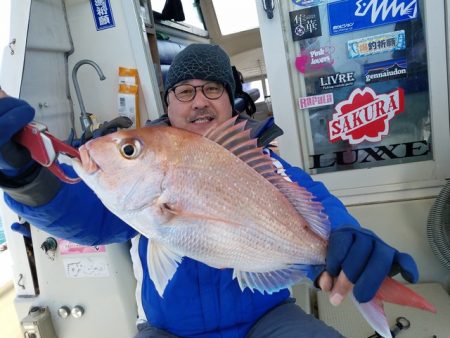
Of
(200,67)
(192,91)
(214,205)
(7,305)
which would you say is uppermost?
(200,67)

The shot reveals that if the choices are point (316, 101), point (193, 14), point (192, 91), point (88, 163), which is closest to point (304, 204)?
point (88, 163)

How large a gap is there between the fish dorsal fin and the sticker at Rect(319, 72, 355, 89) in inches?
50.7

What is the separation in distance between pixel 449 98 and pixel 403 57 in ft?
→ 1.13

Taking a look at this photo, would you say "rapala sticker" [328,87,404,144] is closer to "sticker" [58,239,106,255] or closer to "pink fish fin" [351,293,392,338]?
"pink fish fin" [351,293,392,338]

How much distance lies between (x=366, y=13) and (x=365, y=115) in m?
0.56

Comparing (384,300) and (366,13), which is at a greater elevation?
(366,13)

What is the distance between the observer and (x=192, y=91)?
1659 mm

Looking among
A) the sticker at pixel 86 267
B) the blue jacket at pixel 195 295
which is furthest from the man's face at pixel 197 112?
the sticker at pixel 86 267

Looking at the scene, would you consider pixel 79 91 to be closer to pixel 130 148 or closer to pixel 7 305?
pixel 130 148

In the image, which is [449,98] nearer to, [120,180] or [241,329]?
[241,329]

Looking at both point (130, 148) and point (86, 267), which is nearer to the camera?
point (130, 148)

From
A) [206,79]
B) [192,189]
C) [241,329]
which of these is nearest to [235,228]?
[192,189]

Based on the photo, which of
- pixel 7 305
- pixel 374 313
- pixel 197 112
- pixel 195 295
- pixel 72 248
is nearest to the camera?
pixel 374 313

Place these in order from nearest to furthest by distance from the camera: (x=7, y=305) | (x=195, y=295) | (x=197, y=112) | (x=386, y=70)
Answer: (x=195, y=295) → (x=197, y=112) → (x=386, y=70) → (x=7, y=305)
